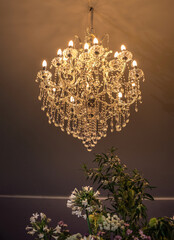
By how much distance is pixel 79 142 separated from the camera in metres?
4.32

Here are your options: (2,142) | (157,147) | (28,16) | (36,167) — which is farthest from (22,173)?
(28,16)

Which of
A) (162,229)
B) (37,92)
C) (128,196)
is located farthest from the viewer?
(37,92)

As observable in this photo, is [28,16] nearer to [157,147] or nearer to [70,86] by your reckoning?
[70,86]

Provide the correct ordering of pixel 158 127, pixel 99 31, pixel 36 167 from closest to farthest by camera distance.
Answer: pixel 99 31
pixel 158 127
pixel 36 167

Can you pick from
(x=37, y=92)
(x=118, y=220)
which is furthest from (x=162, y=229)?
(x=37, y=92)

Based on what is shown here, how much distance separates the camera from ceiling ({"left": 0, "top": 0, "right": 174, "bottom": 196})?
249cm

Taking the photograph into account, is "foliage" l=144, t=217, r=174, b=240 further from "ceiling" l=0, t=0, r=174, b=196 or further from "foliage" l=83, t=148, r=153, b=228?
"ceiling" l=0, t=0, r=174, b=196

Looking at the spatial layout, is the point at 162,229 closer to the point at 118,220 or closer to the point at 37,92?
the point at 118,220

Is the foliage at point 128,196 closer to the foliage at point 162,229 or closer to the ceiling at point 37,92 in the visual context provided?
the foliage at point 162,229

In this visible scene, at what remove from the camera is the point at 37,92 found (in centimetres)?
362

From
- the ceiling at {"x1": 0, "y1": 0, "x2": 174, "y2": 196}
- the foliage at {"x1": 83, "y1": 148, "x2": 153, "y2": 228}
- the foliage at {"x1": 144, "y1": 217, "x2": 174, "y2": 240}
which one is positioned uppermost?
the ceiling at {"x1": 0, "y1": 0, "x2": 174, "y2": 196}

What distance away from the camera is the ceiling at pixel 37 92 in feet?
8.18

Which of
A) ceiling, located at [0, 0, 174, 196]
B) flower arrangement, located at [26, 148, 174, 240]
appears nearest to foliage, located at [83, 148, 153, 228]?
flower arrangement, located at [26, 148, 174, 240]

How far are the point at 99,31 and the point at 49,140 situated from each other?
7.31 ft
